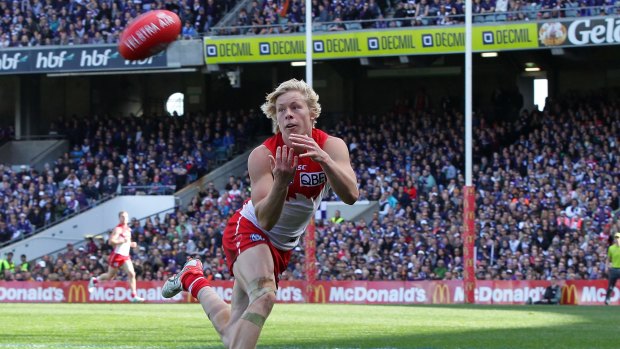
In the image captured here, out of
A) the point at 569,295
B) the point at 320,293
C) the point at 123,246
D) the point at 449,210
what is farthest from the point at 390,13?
the point at 123,246

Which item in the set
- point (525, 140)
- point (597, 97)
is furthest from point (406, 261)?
point (597, 97)

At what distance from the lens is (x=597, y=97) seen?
32719 millimetres

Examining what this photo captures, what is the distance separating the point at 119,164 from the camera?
118ft

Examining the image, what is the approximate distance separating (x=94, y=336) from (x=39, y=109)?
1130 inches

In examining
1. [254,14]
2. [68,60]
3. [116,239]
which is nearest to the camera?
[116,239]

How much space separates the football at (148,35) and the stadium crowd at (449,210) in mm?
7226

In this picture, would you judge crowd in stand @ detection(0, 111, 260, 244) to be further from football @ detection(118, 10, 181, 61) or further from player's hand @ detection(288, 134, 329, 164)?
player's hand @ detection(288, 134, 329, 164)

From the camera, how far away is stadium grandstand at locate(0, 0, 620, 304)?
26.8 m

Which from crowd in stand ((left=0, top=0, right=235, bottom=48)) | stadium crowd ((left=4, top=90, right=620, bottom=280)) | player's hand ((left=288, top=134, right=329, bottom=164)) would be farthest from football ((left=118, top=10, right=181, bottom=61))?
player's hand ((left=288, top=134, right=329, bottom=164))

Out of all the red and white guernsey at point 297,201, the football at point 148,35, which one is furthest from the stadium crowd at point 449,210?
the red and white guernsey at point 297,201

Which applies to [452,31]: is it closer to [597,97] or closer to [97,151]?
[597,97]

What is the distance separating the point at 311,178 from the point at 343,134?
27.1 metres

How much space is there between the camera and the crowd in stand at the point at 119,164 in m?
33.9

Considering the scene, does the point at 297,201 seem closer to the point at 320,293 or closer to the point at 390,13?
the point at 320,293
